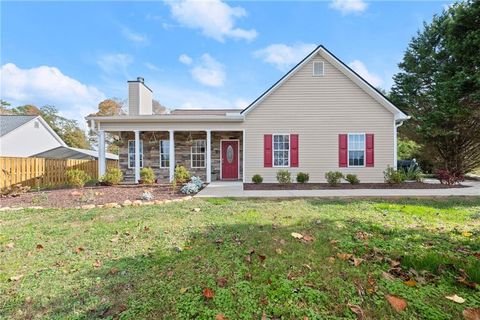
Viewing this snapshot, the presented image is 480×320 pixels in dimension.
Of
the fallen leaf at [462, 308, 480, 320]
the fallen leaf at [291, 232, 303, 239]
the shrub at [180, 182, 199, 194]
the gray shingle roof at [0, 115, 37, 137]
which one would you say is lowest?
the fallen leaf at [462, 308, 480, 320]

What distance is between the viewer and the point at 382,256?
2.90 meters

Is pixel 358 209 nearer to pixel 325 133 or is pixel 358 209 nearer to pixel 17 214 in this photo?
pixel 325 133

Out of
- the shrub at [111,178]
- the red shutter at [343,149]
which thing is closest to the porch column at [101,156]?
the shrub at [111,178]

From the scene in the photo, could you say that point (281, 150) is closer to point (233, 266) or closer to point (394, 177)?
point (394, 177)

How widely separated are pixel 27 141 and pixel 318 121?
22.0 metres

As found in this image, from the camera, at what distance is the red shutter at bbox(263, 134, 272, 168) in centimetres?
1173

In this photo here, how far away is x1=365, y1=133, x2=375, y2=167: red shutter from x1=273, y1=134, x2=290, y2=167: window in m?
3.49

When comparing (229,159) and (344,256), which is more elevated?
(229,159)

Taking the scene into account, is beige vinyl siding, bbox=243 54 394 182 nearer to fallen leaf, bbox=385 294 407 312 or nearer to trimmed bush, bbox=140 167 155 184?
trimmed bush, bbox=140 167 155 184

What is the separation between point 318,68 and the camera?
1155 centimetres

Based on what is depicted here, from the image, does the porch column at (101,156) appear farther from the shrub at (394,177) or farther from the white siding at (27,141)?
the shrub at (394,177)

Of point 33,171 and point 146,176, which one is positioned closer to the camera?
point 146,176

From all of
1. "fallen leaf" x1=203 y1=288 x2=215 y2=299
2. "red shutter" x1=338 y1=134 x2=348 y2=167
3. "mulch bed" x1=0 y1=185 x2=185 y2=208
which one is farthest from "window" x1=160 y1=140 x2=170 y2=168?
"fallen leaf" x1=203 y1=288 x2=215 y2=299

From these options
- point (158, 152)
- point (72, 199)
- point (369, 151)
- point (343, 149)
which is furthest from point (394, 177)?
point (72, 199)
